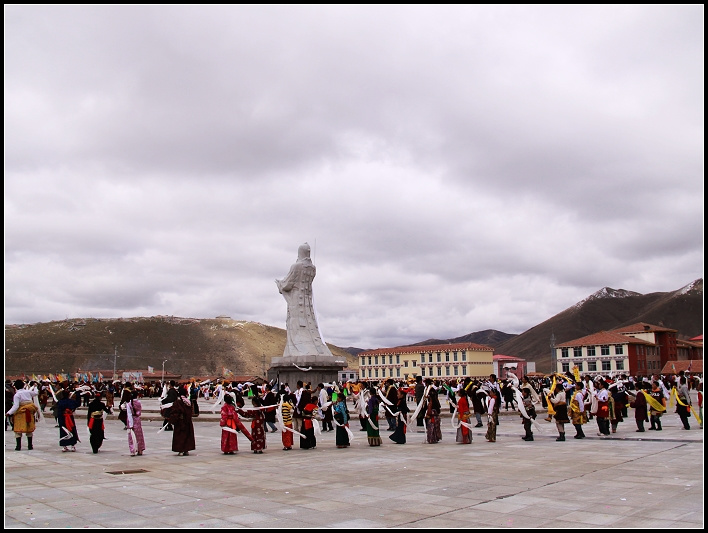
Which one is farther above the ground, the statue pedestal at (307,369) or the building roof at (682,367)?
the statue pedestal at (307,369)

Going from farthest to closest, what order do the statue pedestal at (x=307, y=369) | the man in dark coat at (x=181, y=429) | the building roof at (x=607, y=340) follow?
the building roof at (x=607, y=340)
the statue pedestal at (x=307, y=369)
the man in dark coat at (x=181, y=429)

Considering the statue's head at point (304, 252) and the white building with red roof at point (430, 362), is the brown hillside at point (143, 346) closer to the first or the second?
the white building with red roof at point (430, 362)

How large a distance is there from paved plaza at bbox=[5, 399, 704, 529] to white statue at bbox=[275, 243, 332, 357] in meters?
Answer: 17.7

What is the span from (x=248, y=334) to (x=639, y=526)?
159519 mm

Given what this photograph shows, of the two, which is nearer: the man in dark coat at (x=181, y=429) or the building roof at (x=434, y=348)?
the man in dark coat at (x=181, y=429)

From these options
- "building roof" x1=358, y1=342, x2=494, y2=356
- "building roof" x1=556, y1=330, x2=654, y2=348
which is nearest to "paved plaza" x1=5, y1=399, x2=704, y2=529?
"building roof" x1=556, y1=330, x2=654, y2=348

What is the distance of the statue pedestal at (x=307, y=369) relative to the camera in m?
32.2

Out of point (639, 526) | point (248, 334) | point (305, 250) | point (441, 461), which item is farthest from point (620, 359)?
point (248, 334)

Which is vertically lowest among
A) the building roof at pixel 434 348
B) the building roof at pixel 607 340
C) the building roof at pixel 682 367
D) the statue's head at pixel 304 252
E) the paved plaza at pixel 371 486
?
the building roof at pixel 682 367

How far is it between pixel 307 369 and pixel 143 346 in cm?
12199

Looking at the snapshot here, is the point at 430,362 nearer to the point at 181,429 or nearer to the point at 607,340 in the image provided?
the point at 607,340

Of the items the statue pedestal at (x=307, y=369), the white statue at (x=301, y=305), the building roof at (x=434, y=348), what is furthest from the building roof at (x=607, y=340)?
the statue pedestal at (x=307, y=369)

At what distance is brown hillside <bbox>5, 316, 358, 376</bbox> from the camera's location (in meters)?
124

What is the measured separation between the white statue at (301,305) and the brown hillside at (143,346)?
84.5 meters
